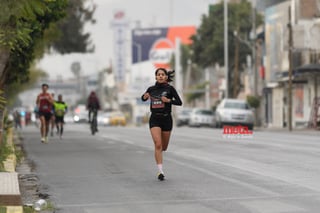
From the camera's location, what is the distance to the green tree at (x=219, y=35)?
8819cm

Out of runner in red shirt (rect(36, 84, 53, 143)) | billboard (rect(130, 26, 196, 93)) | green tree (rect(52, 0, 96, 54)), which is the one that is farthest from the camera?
billboard (rect(130, 26, 196, 93))

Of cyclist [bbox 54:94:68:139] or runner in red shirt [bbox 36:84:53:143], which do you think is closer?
runner in red shirt [bbox 36:84:53:143]

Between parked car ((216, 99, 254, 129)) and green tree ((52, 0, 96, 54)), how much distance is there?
9.20m

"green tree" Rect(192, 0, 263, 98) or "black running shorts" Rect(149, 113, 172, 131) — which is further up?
"green tree" Rect(192, 0, 263, 98)

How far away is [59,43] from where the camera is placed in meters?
54.2

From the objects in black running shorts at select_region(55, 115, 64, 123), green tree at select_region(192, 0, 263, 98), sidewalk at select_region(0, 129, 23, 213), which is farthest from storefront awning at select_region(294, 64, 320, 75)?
sidewalk at select_region(0, 129, 23, 213)

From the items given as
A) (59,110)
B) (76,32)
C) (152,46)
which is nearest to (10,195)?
(59,110)

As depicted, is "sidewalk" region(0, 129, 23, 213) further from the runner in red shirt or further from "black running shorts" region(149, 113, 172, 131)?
the runner in red shirt

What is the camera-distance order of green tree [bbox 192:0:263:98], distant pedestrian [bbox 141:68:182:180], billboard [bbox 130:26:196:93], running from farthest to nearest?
billboard [bbox 130:26:196:93]
green tree [bbox 192:0:263:98]
distant pedestrian [bbox 141:68:182:180]

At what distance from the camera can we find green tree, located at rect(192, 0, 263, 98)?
8819 centimetres

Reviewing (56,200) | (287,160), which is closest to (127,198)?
(56,200)

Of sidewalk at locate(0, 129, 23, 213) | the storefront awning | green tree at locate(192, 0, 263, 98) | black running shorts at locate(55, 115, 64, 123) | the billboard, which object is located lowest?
sidewalk at locate(0, 129, 23, 213)

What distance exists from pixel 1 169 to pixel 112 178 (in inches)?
75.6

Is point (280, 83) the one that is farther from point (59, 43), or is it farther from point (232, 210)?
point (232, 210)
